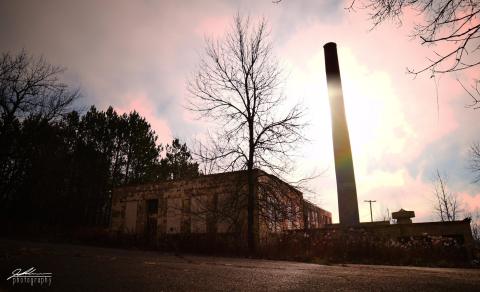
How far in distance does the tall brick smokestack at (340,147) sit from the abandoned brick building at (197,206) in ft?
10.2

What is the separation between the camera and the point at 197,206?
19.9m

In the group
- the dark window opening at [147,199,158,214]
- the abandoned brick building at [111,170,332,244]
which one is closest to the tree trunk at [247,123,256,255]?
the abandoned brick building at [111,170,332,244]

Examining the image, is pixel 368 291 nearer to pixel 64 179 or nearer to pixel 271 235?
pixel 271 235

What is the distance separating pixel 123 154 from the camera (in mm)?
31578

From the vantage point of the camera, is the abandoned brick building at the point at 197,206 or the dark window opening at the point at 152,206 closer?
the abandoned brick building at the point at 197,206

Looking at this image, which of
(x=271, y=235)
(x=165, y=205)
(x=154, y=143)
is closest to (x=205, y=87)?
(x=271, y=235)
